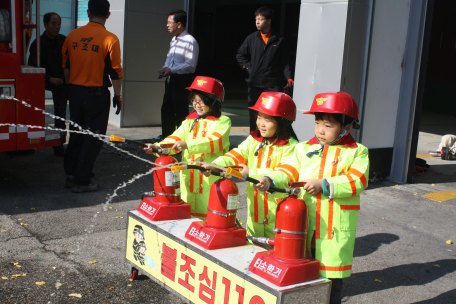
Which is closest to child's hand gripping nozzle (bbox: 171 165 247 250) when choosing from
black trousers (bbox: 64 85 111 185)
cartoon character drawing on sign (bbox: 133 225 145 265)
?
cartoon character drawing on sign (bbox: 133 225 145 265)

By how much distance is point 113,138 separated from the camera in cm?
290

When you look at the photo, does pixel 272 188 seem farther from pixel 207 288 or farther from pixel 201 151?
pixel 201 151

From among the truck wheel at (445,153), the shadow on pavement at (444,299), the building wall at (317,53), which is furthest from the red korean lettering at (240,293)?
Answer: the truck wheel at (445,153)

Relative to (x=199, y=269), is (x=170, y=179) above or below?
above

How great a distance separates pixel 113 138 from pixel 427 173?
5971 mm

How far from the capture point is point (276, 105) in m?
3.07

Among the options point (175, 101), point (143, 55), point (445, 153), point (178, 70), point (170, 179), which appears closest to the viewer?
point (170, 179)

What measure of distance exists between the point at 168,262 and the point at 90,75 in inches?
118

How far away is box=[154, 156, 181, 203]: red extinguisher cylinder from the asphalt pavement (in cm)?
66

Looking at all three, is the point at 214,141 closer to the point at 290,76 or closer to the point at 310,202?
the point at 310,202

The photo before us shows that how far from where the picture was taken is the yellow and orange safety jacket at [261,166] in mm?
3184

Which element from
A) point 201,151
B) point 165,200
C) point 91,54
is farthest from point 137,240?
point 91,54

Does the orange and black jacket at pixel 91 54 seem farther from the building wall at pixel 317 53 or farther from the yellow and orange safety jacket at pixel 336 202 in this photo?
the yellow and orange safety jacket at pixel 336 202

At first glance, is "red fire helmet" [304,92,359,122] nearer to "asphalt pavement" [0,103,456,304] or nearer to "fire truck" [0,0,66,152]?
"asphalt pavement" [0,103,456,304]
